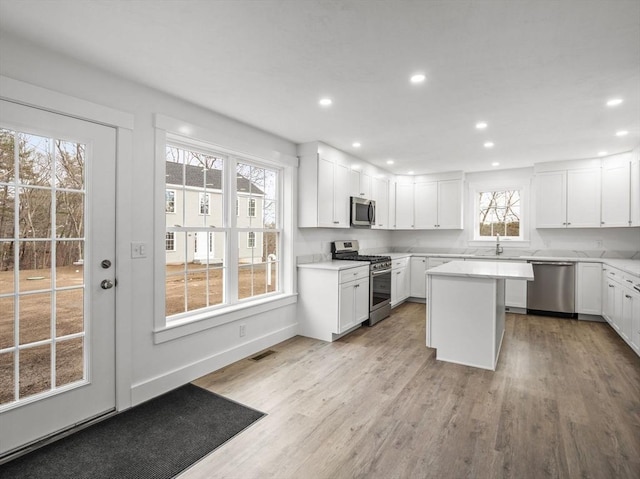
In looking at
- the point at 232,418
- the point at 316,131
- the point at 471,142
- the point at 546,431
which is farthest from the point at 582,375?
the point at 316,131

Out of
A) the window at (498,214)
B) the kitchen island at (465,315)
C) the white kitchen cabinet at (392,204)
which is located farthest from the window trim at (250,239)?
the window at (498,214)

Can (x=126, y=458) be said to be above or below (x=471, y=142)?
below

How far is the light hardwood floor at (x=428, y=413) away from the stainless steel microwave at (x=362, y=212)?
1818 millimetres

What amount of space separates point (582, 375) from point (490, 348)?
2.61ft

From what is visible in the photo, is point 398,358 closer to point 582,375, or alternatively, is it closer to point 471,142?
point 582,375

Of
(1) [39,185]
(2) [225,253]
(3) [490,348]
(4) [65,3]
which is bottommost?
(3) [490,348]

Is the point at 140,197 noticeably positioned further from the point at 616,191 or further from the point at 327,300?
the point at 616,191

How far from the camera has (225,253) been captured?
3.44 m

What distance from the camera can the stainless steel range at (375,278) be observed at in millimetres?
4652

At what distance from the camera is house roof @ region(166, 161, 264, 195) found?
2959mm

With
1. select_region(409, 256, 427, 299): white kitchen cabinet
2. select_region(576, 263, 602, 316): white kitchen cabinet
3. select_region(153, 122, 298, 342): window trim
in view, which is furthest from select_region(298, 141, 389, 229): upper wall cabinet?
select_region(576, 263, 602, 316): white kitchen cabinet

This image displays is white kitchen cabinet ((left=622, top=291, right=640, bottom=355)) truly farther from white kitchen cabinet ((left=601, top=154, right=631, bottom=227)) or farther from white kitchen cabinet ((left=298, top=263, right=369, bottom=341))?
white kitchen cabinet ((left=298, top=263, right=369, bottom=341))

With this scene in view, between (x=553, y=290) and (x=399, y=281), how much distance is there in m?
2.25

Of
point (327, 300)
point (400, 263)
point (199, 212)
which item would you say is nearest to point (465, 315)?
point (327, 300)
